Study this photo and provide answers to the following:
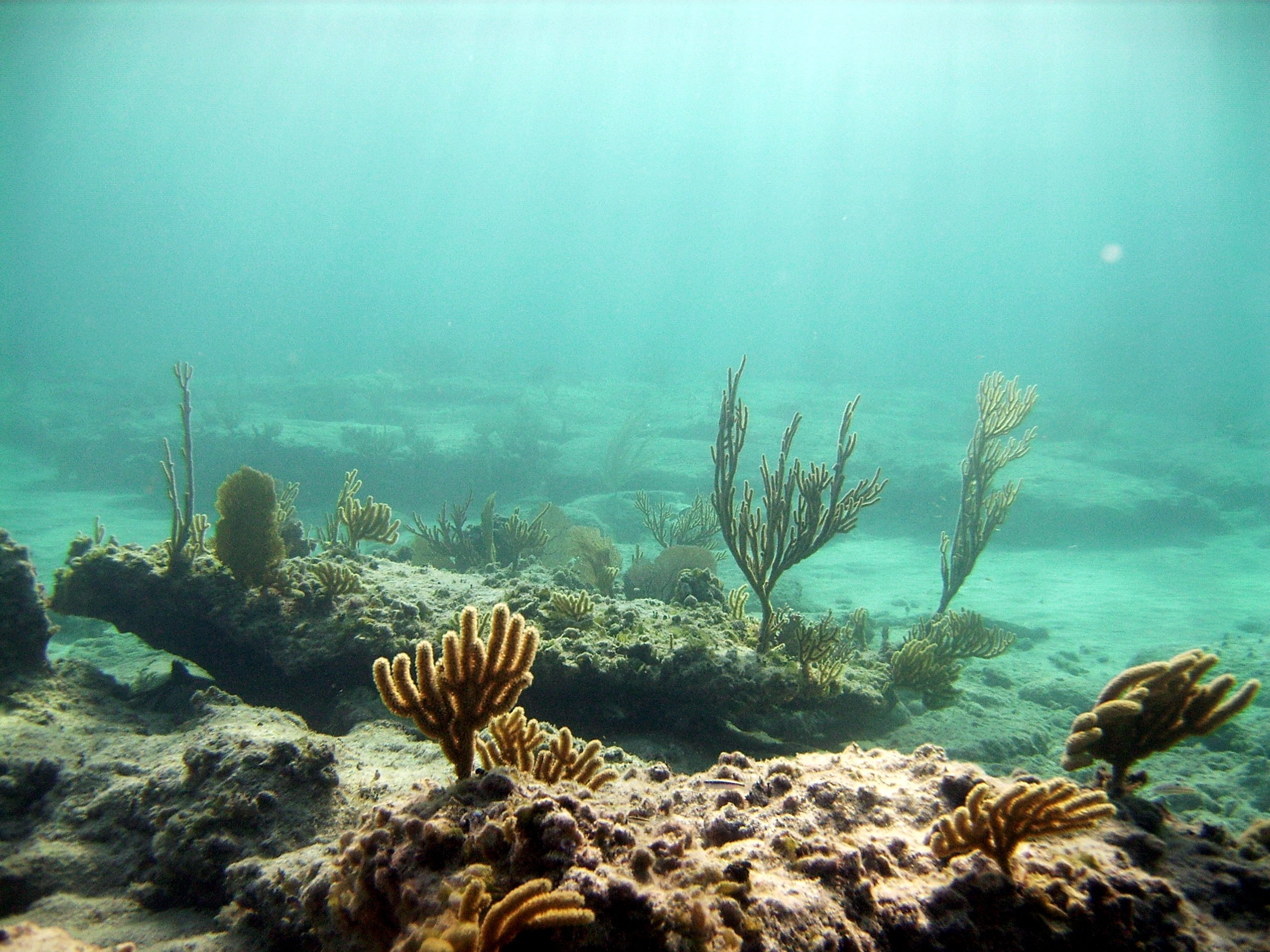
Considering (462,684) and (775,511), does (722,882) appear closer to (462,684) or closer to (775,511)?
(462,684)

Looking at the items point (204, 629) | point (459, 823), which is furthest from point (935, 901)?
point (204, 629)

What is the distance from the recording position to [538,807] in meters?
1.53

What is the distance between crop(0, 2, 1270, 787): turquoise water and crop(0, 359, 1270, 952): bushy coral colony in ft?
27.1

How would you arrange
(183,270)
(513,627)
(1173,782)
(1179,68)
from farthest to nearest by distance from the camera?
(183,270), (1179,68), (1173,782), (513,627)

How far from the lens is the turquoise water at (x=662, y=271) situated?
59.1 ft

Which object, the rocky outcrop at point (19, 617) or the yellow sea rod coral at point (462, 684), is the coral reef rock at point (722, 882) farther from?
the rocky outcrop at point (19, 617)

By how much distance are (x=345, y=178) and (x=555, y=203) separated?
5352 centimetres

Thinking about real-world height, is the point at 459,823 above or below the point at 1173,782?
above

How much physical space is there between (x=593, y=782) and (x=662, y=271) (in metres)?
152

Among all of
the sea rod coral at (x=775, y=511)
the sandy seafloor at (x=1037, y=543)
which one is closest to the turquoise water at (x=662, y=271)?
the sandy seafloor at (x=1037, y=543)

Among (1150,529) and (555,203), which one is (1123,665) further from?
(555,203)

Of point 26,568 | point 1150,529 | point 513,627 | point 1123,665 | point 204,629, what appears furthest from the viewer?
point 1150,529

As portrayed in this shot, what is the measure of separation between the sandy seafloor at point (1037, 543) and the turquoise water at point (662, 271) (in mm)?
173

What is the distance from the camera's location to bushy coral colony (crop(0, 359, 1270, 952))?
1494mm
